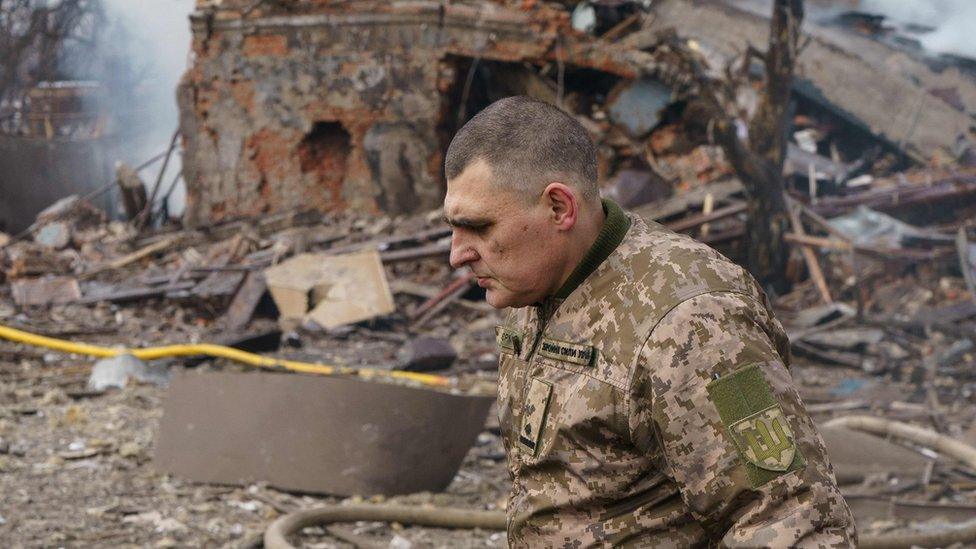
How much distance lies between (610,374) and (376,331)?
9395 mm

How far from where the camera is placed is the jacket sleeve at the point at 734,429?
182 centimetres

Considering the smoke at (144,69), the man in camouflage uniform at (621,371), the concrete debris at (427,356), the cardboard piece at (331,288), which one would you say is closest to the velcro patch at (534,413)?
the man in camouflage uniform at (621,371)

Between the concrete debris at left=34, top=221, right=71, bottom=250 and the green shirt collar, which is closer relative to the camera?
the green shirt collar

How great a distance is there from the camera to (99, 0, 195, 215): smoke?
93.9 feet

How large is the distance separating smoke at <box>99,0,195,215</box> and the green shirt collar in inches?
1055

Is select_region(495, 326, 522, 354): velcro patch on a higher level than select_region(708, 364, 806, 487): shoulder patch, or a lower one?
lower

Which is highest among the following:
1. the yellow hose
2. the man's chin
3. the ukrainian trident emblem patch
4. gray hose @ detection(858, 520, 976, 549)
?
the man's chin

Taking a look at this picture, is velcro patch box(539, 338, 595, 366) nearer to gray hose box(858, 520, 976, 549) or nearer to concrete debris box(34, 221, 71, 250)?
gray hose box(858, 520, 976, 549)

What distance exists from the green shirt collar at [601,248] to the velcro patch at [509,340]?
228 millimetres

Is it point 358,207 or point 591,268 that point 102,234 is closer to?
point 358,207

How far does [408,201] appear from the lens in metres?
14.9

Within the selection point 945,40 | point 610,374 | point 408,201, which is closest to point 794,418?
point 610,374

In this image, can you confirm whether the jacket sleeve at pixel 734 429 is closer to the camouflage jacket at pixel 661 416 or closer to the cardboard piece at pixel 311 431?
the camouflage jacket at pixel 661 416

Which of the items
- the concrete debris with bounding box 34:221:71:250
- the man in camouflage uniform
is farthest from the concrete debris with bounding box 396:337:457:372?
the concrete debris with bounding box 34:221:71:250
